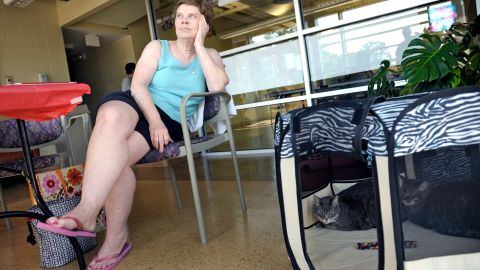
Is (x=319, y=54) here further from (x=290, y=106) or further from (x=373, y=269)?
(x=373, y=269)

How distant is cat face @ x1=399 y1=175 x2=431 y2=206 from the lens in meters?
0.78

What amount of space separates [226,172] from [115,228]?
1782mm

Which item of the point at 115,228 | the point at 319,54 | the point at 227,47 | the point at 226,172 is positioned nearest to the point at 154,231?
the point at 115,228

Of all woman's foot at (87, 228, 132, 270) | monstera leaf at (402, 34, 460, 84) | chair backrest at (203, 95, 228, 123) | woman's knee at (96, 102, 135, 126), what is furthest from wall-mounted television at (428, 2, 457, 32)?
woman's foot at (87, 228, 132, 270)

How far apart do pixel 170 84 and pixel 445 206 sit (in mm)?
1140

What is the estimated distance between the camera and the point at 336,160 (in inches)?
56.0

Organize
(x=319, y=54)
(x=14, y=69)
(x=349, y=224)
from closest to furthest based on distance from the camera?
(x=349, y=224) → (x=319, y=54) → (x=14, y=69)

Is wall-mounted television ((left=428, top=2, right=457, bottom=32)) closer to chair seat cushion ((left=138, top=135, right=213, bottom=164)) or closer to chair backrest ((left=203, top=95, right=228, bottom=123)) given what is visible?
chair backrest ((left=203, top=95, right=228, bottom=123))

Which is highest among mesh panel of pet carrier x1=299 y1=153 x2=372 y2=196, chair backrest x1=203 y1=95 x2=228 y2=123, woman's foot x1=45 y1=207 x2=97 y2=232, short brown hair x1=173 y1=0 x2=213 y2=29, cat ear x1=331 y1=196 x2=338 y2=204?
short brown hair x1=173 y1=0 x2=213 y2=29

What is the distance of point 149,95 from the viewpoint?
138 cm

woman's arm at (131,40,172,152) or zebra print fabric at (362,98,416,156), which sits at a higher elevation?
woman's arm at (131,40,172,152)

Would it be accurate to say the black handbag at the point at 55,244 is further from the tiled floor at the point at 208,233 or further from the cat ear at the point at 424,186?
the cat ear at the point at 424,186

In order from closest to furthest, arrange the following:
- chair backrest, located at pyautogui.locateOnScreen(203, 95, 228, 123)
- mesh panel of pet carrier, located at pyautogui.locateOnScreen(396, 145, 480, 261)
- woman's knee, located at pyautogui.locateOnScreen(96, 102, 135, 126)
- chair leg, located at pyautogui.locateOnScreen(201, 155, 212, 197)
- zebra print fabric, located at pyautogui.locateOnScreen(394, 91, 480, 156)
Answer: zebra print fabric, located at pyautogui.locateOnScreen(394, 91, 480, 156) → mesh panel of pet carrier, located at pyautogui.locateOnScreen(396, 145, 480, 261) → woman's knee, located at pyautogui.locateOnScreen(96, 102, 135, 126) → chair backrest, located at pyautogui.locateOnScreen(203, 95, 228, 123) → chair leg, located at pyautogui.locateOnScreen(201, 155, 212, 197)


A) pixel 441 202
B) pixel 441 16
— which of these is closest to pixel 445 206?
pixel 441 202
